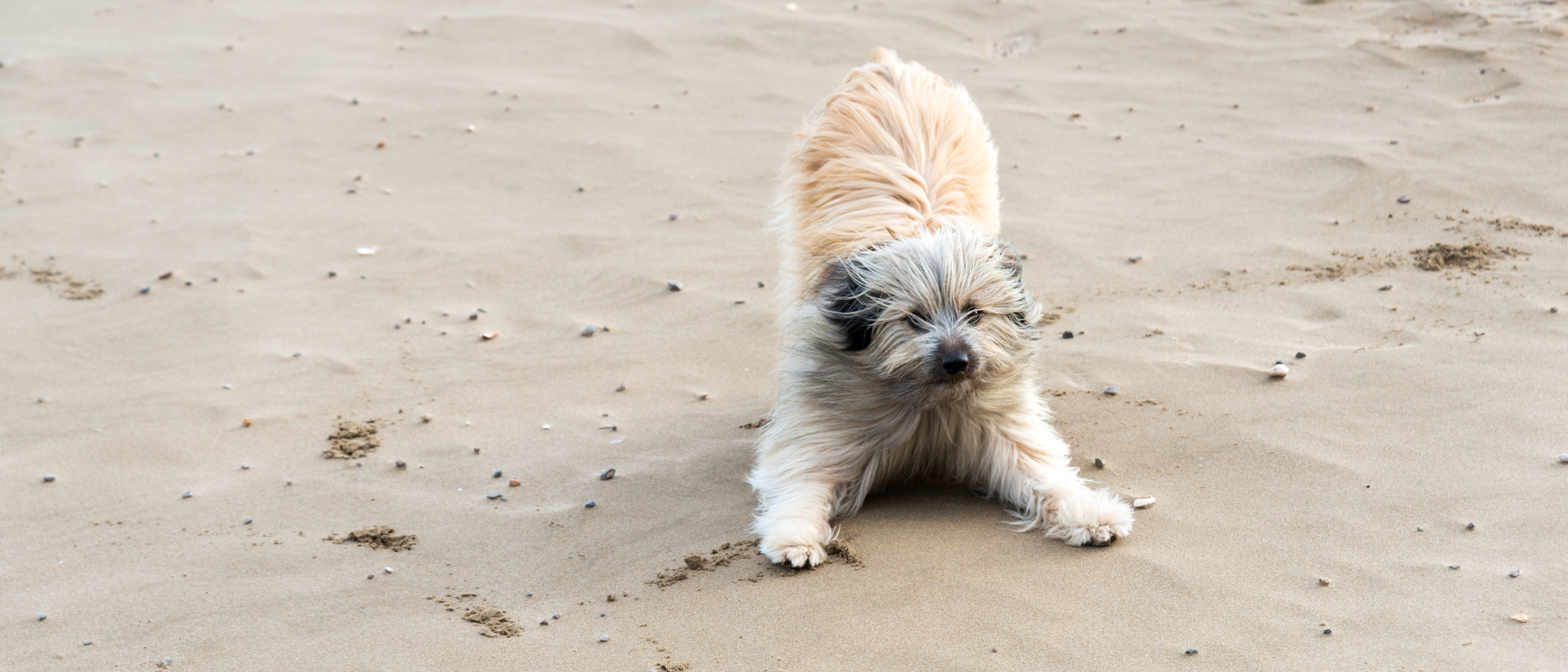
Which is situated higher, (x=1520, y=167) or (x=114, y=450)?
(x=1520, y=167)

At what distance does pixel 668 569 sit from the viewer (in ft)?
13.0

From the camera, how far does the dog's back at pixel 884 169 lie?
4.71 metres

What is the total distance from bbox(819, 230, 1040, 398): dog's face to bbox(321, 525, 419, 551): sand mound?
1702mm

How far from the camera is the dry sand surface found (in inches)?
143

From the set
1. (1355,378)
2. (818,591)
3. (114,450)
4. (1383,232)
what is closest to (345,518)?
(114,450)

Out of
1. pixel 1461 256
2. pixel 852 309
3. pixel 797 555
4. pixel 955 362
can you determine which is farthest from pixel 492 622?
pixel 1461 256

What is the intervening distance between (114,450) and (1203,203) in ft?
18.7

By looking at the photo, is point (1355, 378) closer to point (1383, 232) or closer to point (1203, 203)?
point (1383, 232)

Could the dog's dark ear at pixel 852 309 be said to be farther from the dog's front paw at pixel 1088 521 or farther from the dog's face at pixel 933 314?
the dog's front paw at pixel 1088 521

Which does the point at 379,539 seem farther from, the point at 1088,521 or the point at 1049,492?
the point at 1088,521

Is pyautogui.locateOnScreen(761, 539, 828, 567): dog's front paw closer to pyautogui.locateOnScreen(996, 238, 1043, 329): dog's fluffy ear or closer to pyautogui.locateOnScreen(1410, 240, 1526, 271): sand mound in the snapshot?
pyautogui.locateOnScreen(996, 238, 1043, 329): dog's fluffy ear

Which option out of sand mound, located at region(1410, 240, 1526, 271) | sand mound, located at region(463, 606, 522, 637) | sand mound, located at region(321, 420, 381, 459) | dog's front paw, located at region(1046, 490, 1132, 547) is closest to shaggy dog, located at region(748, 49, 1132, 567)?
dog's front paw, located at region(1046, 490, 1132, 547)

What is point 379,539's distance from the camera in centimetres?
430

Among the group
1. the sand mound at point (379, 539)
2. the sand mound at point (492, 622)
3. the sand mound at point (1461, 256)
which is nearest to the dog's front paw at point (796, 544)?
the sand mound at point (492, 622)
